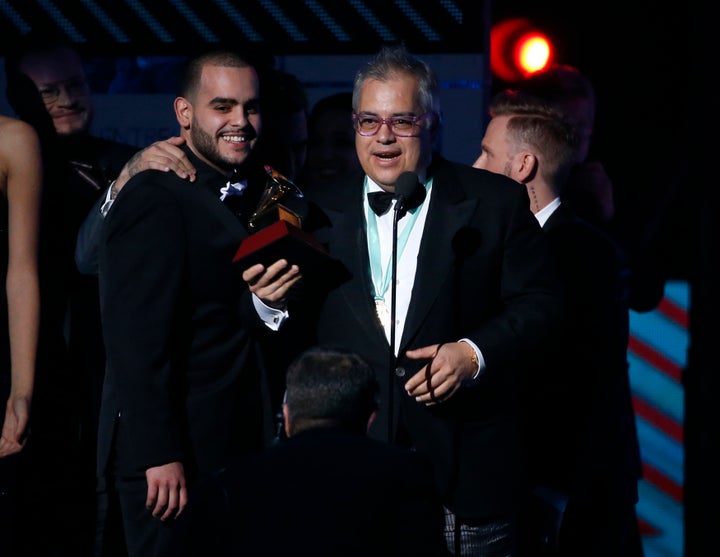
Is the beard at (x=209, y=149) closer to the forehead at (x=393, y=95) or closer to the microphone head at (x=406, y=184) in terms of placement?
the forehead at (x=393, y=95)

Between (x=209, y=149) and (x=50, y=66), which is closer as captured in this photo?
(x=209, y=149)

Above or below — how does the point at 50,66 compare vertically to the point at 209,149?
above

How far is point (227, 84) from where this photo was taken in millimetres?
4328

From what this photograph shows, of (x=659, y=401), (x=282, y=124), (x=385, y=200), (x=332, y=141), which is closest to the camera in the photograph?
(x=385, y=200)

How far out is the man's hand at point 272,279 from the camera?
3.77 meters

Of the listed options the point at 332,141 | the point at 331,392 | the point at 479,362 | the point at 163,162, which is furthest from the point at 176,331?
the point at 332,141

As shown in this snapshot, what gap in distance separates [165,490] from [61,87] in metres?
1.70

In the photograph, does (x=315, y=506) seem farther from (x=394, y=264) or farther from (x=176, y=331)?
(x=176, y=331)

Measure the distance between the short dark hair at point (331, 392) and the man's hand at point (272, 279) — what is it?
0.64 metres

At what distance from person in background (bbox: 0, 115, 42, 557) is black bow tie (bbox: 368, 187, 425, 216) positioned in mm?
1075

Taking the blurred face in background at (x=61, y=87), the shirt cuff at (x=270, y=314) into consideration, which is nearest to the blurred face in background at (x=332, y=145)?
the blurred face in background at (x=61, y=87)

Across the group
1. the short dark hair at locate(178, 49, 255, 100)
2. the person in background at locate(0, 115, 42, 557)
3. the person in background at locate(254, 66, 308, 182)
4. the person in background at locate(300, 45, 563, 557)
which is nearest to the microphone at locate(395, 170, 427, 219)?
the person in background at locate(300, 45, 563, 557)

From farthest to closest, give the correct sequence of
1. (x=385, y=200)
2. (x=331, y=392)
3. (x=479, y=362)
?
(x=385, y=200) < (x=479, y=362) < (x=331, y=392)

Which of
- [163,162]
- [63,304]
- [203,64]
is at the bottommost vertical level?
[63,304]
